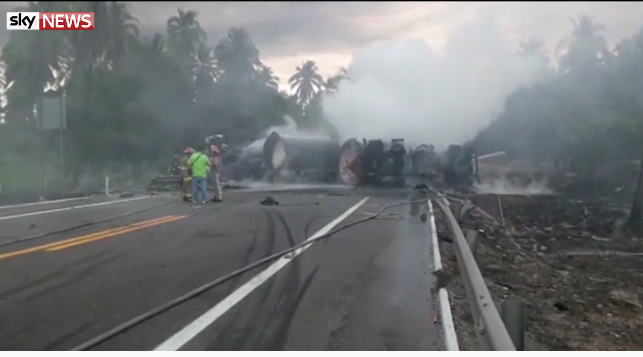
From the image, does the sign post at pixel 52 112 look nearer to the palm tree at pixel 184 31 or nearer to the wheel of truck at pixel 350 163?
the palm tree at pixel 184 31

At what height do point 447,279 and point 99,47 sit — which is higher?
point 99,47

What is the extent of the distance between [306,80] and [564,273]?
3.75 meters

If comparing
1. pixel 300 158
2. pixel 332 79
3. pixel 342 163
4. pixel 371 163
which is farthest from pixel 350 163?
pixel 332 79

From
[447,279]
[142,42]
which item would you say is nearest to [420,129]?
[447,279]

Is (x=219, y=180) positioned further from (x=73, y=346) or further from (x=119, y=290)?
(x=73, y=346)

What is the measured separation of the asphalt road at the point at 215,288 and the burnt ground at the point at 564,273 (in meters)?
0.54

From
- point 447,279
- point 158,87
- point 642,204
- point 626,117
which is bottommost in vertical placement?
point 447,279

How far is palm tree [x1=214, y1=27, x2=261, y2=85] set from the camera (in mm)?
3850

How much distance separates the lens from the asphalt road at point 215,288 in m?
4.26

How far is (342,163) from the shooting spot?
1393 centimetres

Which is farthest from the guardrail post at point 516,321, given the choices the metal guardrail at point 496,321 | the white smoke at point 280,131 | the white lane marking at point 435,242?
the white smoke at point 280,131

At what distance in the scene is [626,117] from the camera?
558 cm

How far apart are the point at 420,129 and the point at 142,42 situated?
31.7 feet

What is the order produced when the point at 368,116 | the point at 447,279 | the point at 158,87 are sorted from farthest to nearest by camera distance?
the point at 368,116 < the point at 447,279 < the point at 158,87
